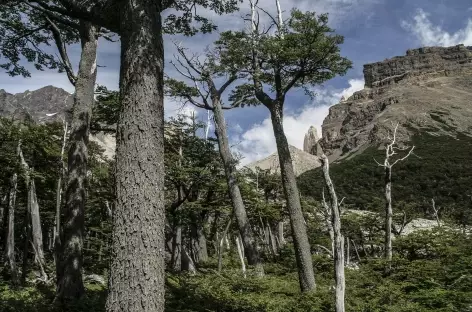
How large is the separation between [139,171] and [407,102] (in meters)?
128

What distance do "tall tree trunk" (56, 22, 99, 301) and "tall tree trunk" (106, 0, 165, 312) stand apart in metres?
3.17

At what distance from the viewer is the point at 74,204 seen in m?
7.19

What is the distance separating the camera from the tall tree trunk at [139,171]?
3152mm

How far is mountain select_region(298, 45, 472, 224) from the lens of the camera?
183ft

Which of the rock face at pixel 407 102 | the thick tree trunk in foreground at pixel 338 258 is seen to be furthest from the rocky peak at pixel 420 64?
the thick tree trunk in foreground at pixel 338 258

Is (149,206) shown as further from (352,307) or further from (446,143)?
(446,143)

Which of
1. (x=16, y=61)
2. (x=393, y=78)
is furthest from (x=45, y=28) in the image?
(x=393, y=78)

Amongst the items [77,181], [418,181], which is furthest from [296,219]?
[418,181]

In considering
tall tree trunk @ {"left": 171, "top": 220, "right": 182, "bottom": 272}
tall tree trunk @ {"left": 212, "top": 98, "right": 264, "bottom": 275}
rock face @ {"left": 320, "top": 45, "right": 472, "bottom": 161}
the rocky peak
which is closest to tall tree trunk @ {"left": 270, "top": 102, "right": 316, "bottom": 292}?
tall tree trunk @ {"left": 212, "top": 98, "right": 264, "bottom": 275}

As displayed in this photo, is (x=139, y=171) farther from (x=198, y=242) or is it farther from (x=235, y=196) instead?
(x=198, y=242)

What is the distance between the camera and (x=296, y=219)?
9.66 m

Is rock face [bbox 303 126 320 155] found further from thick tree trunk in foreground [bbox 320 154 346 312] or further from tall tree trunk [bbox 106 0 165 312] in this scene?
tall tree trunk [bbox 106 0 165 312]

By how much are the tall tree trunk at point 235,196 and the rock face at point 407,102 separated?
245ft

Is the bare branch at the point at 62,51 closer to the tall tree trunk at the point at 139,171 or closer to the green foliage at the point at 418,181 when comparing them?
the tall tree trunk at the point at 139,171
